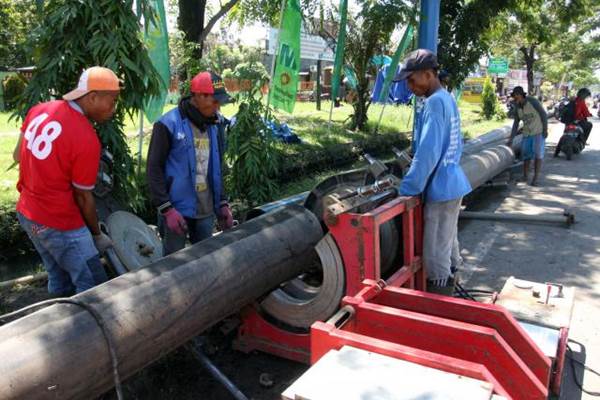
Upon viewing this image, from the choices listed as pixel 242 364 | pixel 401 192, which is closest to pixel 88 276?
pixel 242 364

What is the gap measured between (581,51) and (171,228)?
171 ft

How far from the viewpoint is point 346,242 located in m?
3.32

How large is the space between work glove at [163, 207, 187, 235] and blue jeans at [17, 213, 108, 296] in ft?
1.94

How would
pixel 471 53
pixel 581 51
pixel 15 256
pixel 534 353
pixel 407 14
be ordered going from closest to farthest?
pixel 534 353, pixel 15 256, pixel 407 14, pixel 471 53, pixel 581 51

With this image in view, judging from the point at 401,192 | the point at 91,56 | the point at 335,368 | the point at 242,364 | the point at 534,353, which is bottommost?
the point at 242,364

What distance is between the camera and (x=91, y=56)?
4.43m

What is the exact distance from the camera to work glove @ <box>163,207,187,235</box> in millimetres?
3760

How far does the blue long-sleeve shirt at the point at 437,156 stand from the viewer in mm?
3545

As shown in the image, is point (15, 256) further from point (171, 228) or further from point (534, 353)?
point (534, 353)

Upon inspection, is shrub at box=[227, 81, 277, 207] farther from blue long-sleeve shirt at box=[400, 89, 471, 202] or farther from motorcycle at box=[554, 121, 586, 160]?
motorcycle at box=[554, 121, 586, 160]

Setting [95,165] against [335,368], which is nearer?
[335,368]

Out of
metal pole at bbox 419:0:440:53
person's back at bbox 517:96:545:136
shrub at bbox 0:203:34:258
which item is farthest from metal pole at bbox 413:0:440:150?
shrub at bbox 0:203:34:258

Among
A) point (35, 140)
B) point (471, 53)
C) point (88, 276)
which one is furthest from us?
point (471, 53)

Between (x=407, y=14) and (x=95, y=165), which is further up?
(x=407, y=14)
